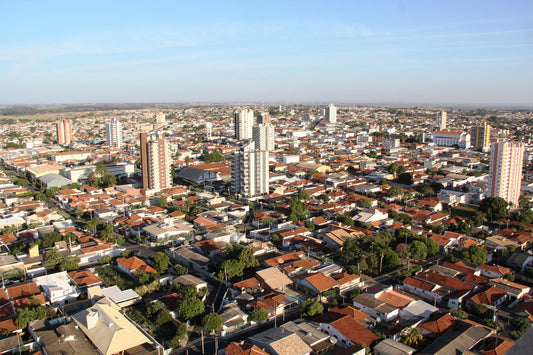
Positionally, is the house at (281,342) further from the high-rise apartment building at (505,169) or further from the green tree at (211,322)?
the high-rise apartment building at (505,169)

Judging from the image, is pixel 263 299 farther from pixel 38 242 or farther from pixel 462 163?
pixel 462 163

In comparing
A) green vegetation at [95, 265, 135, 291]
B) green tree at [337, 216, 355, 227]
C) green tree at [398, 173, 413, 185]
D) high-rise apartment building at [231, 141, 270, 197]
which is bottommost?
green vegetation at [95, 265, 135, 291]

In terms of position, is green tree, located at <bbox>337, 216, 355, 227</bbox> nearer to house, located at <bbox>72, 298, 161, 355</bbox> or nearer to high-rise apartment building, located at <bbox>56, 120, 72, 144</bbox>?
house, located at <bbox>72, 298, 161, 355</bbox>

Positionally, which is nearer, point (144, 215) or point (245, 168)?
point (144, 215)

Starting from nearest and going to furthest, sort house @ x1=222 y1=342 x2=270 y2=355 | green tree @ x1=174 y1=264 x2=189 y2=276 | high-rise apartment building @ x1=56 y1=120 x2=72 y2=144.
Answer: house @ x1=222 y1=342 x2=270 y2=355 → green tree @ x1=174 y1=264 x2=189 y2=276 → high-rise apartment building @ x1=56 y1=120 x2=72 y2=144

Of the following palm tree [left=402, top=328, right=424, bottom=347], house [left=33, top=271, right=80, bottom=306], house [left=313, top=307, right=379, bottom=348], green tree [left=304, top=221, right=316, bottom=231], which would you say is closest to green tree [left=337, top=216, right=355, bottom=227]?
green tree [left=304, top=221, right=316, bottom=231]

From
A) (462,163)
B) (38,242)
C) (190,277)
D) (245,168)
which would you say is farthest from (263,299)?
(462,163)
